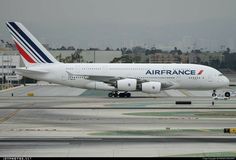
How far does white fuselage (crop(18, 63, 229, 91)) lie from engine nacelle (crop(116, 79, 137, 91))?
1482mm

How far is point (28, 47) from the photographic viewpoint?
243ft

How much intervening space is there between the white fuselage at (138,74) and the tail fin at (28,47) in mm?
1287

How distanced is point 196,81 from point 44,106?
83.7 ft

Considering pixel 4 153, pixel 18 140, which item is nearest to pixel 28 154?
pixel 4 153

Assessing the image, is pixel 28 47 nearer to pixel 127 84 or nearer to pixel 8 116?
pixel 127 84

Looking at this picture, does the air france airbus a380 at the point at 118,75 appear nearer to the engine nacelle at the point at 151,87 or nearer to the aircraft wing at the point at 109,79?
the aircraft wing at the point at 109,79

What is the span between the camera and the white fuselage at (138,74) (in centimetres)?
7181

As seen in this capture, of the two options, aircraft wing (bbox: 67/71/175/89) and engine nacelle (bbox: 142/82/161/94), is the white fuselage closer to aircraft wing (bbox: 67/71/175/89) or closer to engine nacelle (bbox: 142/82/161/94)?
aircraft wing (bbox: 67/71/175/89)

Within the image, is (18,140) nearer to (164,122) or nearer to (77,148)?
(77,148)

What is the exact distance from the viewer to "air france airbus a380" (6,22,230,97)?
7156 cm

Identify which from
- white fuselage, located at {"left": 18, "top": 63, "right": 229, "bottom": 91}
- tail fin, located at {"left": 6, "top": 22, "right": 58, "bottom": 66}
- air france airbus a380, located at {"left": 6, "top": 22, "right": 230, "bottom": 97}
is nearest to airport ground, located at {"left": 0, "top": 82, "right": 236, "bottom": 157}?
air france airbus a380, located at {"left": 6, "top": 22, "right": 230, "bottom": 97}

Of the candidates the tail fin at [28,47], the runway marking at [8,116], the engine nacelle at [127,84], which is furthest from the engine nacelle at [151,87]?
the runway marking at [8,116]

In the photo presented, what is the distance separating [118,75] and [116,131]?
3701 cm

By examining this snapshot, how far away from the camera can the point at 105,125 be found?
1529 inches
